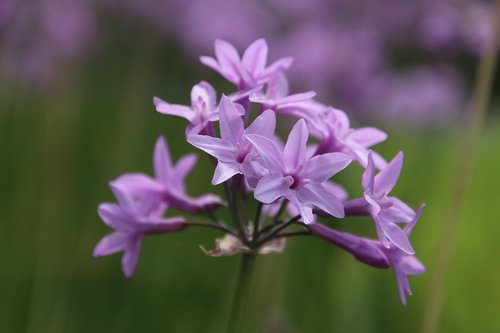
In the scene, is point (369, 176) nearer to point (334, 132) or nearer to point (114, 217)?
point (334, 132)

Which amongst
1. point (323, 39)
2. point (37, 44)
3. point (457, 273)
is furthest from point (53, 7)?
point (457, 273)

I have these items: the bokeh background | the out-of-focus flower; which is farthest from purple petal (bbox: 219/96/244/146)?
the out-of-focus flower

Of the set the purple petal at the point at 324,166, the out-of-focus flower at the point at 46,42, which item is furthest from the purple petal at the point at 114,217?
the out-of-focus flower at the point at 46,42

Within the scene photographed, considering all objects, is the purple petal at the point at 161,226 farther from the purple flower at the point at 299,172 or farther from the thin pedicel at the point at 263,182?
the purple flower at the point at 299,172

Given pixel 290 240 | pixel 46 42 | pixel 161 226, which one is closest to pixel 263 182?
pixel 161 226

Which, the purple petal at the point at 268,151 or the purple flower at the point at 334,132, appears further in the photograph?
the purple flower at the point at 334,132

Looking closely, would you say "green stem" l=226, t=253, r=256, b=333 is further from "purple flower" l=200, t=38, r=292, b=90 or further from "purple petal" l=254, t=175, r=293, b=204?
"purple flower" l=200, t=38, r=292, b=90
